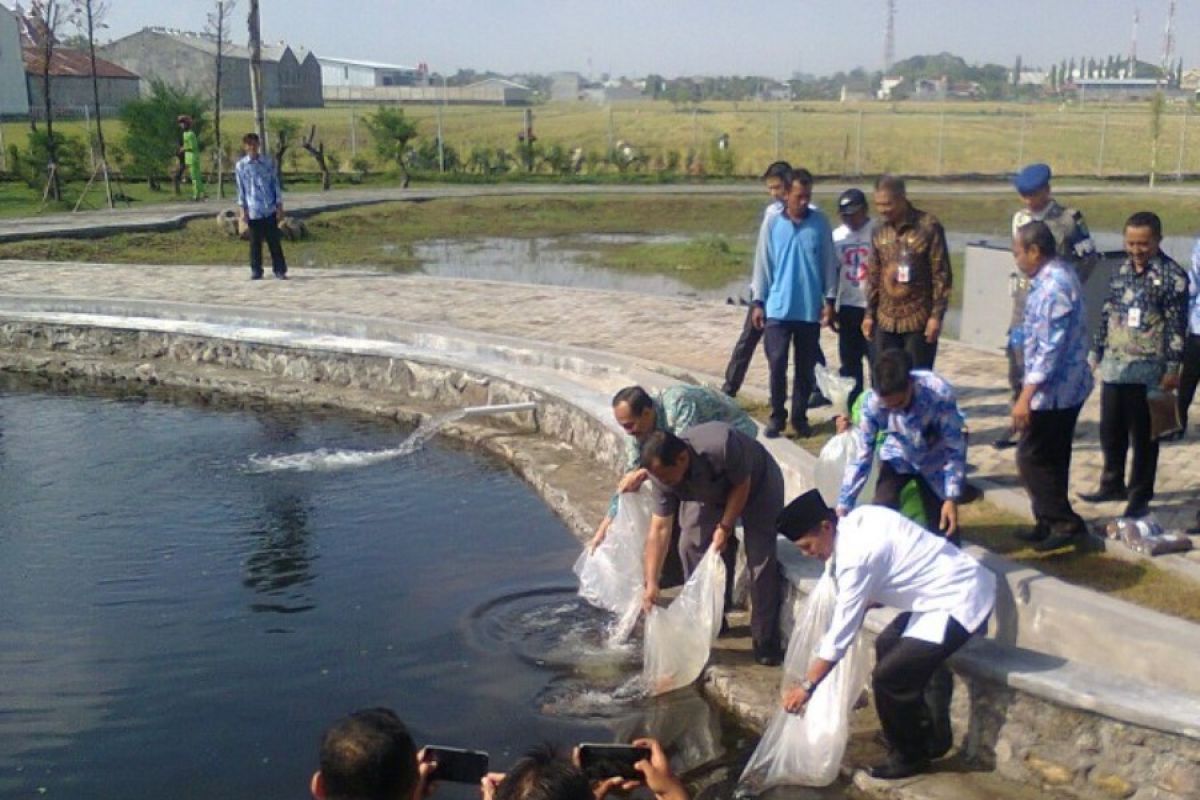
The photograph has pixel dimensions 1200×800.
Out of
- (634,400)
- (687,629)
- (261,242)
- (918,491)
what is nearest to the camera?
(918,491)

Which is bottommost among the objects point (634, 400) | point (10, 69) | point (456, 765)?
point (456, 765)

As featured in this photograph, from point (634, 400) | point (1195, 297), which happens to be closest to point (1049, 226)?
point (1195, 297)

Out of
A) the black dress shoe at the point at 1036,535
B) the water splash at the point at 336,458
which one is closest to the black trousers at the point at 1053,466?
the black dress shoe at the point at 1036,535

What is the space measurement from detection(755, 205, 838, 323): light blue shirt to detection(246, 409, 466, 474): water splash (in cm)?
360

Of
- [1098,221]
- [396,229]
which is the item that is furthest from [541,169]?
[1098,221]

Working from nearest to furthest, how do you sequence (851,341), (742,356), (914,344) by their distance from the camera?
(914,344)
(851,341)
(742,356)

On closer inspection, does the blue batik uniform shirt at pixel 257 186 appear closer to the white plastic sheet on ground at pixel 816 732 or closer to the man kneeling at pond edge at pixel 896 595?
the white plastic sheet on ground at pixel 816 732

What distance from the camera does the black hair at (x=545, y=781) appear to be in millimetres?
2756

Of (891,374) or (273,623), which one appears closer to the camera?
(891,374)

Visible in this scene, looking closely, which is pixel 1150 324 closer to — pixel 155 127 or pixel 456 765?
pixel 456 765

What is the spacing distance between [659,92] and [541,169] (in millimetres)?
108461

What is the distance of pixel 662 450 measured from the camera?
215 inches

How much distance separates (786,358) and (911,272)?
3.92 ft

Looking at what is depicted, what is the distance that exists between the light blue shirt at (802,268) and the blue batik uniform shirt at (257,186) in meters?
8.75
